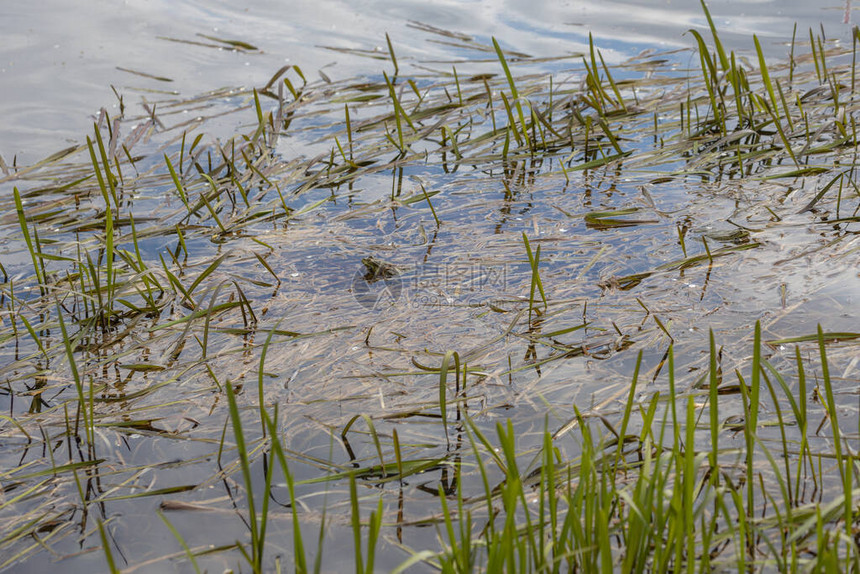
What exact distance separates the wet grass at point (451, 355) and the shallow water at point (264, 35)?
0.97 metres

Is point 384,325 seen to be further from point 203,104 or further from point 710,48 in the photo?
point 710,48

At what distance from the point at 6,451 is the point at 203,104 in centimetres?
298

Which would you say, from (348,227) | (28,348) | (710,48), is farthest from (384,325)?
(710,48)

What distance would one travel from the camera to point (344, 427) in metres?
1.58

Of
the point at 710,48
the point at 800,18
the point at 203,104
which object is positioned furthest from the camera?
the point at 800,18

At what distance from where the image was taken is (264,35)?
17.3 feet
